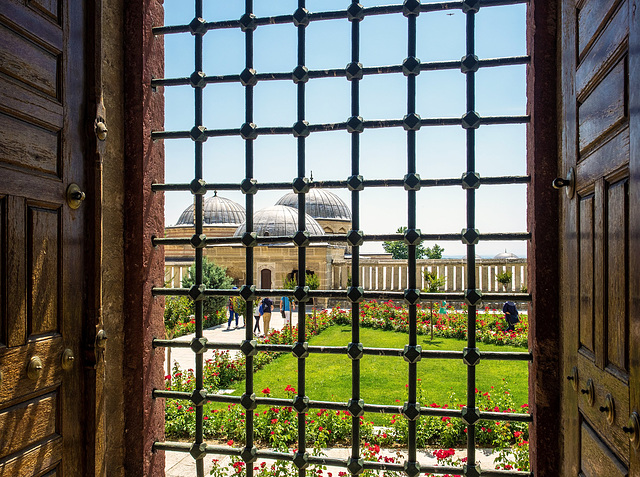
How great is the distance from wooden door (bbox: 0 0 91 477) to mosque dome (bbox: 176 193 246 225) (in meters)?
27.6

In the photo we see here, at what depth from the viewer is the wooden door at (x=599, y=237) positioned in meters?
1.35

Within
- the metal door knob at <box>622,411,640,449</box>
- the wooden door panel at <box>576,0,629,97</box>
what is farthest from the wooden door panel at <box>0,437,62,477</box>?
the wooden door panel at <box>576,0,629,97</box>

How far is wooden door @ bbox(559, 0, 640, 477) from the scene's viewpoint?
4.44ft

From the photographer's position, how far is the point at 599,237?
1.58 meters

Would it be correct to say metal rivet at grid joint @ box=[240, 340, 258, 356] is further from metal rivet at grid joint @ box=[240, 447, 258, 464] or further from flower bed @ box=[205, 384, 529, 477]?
flower bed @ box=[205, 384, 529, 477]

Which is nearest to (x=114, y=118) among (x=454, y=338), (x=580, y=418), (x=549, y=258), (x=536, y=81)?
(x=536, y=81)

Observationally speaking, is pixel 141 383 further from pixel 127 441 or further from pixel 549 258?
pixel 549 258

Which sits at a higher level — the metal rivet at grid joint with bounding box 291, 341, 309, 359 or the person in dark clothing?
the metal rivet at grid joint with bounding box 291, 341, 309, 359

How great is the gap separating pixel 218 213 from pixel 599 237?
2939cm

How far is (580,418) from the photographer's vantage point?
179 centimetres

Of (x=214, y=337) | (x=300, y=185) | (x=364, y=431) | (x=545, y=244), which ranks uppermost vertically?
(x=300, y=185)

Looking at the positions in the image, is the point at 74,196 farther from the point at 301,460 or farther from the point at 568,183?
the point at 568,183

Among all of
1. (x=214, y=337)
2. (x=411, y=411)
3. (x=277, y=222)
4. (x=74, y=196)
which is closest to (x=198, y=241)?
(x=74, y=196)

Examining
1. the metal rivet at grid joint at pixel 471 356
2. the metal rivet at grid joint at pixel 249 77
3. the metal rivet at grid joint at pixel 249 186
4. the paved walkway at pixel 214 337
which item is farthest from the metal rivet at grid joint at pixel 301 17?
the paved walkway at pixel 214 337
